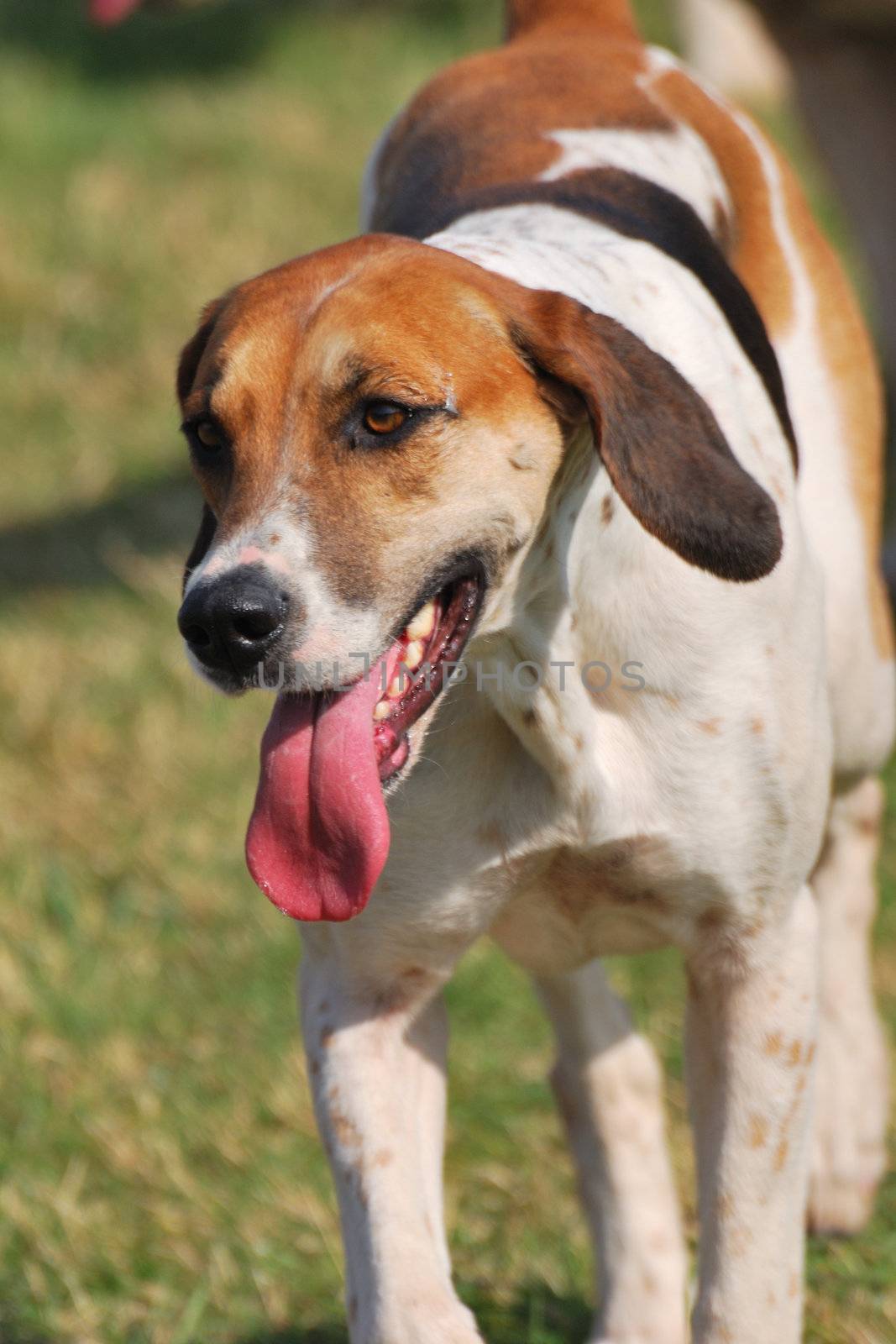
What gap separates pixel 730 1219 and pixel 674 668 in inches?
34.2

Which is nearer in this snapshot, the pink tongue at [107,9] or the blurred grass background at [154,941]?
the blurred grass background at [154,941]

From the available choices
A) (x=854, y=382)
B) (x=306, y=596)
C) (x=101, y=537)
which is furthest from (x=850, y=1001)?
(x=101, y=537)

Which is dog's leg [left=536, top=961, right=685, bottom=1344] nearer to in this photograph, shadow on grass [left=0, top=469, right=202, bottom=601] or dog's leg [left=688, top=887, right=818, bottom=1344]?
dog's leg [left=688, top=887, right=818, bottom=1344]

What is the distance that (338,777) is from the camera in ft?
9.11

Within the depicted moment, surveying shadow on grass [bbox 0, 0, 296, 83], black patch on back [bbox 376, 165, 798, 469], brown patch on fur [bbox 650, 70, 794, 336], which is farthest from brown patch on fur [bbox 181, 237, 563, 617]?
shadow on grass [bbox 0, 0, 296, 83]

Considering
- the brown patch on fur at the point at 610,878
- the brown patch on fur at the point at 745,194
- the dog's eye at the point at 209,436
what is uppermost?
the brown patch on fur at the point at 745,194

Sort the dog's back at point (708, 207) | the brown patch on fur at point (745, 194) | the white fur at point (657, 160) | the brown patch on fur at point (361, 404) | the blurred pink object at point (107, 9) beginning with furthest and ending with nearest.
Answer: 1. the blurred pink object at point (107, 9)
2. the brown patch on fur at point (745, 194)
3. the white fur at point (657, 160)
4. the dog's back at point (708, 207)
5. the brown patch on fur at point (361, 404)

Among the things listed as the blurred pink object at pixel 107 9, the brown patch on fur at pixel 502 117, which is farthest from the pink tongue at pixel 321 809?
the blurred pink object at pixel 107 9

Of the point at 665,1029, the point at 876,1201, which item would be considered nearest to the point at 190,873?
the point at 665,1029

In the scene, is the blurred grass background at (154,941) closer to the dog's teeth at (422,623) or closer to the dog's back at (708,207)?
the dog's back at (708,207)

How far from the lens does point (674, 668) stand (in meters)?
3.04

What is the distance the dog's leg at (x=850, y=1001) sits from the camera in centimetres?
416

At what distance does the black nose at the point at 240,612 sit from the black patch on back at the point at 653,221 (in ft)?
3.69

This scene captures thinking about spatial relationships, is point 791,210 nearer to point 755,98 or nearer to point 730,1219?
point 730,1219
